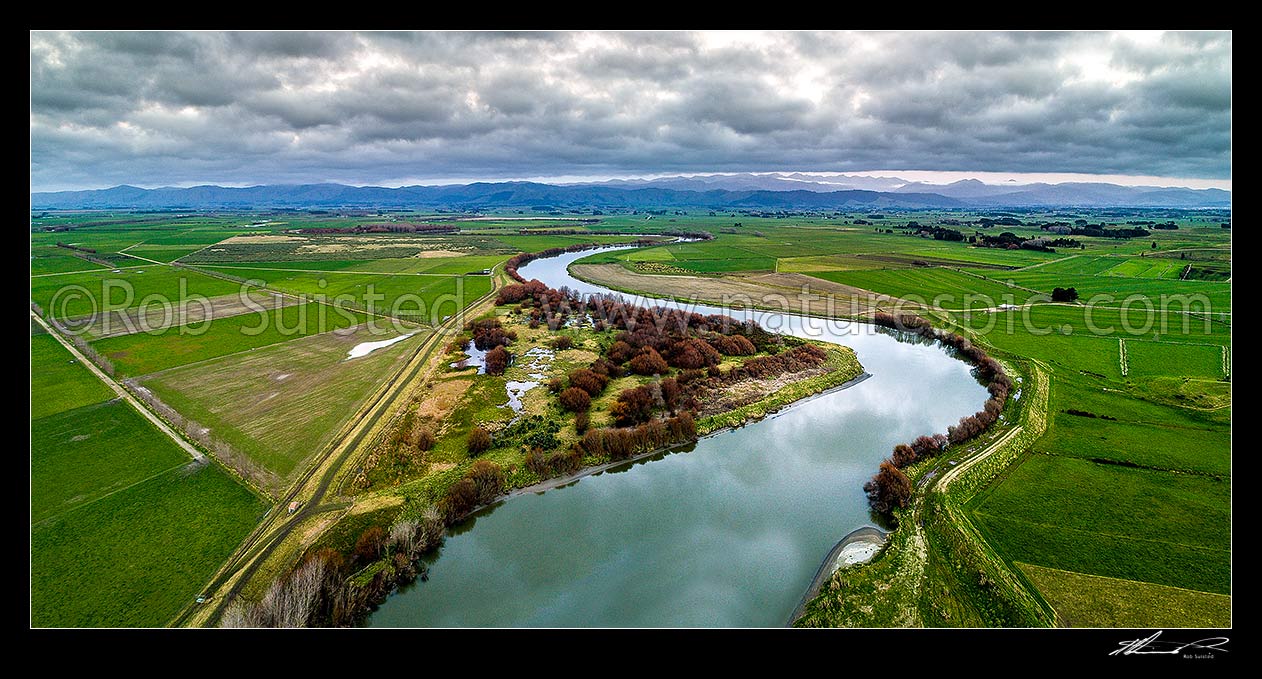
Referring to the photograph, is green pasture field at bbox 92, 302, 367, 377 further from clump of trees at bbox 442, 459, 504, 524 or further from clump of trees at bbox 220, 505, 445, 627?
clump of trees at bbox 442, 459, 504, 524

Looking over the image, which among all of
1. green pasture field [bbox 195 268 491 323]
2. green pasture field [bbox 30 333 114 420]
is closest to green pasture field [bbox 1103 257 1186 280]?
green pasture field [bbox 195 268 491 323]

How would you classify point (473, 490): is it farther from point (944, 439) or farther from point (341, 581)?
point (944, 439)

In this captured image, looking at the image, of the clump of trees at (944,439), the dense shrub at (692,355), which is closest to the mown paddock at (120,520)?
the dense shrub at (692,355)

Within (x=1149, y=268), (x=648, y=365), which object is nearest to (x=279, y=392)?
(x=648, y=365)

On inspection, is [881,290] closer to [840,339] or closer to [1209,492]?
[840,339]

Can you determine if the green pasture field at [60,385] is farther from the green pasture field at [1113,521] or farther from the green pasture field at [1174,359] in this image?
the green pasture field at [1174,359]
